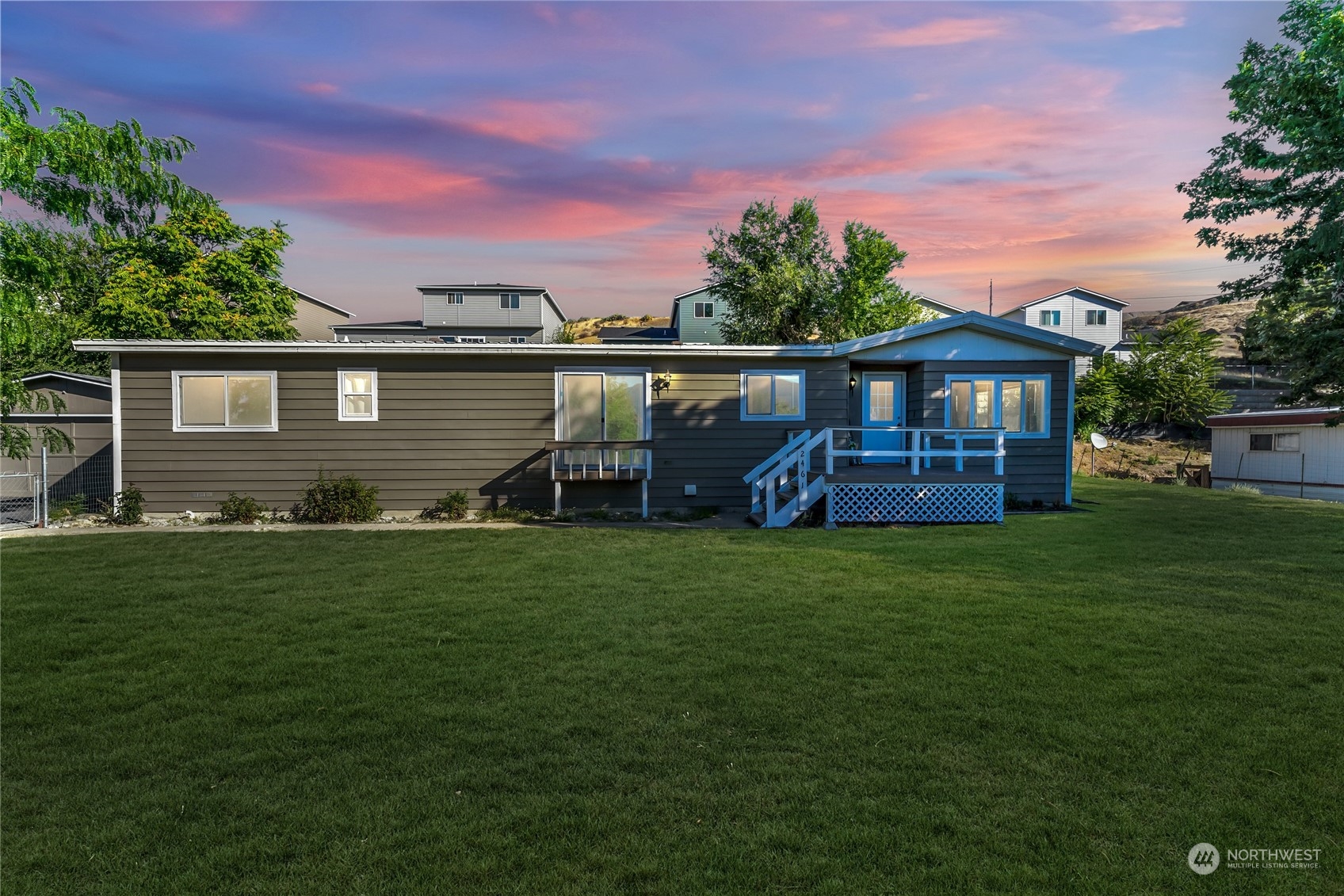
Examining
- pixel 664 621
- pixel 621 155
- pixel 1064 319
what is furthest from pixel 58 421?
pixel 1064 319

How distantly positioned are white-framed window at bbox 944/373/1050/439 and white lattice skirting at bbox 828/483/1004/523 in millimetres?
2480

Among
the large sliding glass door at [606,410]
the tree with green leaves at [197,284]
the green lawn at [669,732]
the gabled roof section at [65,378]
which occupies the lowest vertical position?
the green lawn at [669,732]

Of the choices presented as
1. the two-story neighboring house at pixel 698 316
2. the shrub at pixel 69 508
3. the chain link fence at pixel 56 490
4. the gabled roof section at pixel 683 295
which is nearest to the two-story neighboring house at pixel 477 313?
the gabled roof section at pixel 683 295

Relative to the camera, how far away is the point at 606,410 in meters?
13.2

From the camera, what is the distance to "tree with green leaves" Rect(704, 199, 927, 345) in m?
29.7

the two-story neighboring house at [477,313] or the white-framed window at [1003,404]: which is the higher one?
the two-story neighboring house at [477,313]

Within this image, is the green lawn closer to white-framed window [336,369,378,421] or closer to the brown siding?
the brown siding

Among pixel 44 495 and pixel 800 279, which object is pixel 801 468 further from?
pixel 800 279

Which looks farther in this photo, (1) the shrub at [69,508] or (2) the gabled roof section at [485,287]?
(2) the gabled roof section at [485,287]

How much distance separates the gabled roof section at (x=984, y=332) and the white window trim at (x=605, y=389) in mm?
3602

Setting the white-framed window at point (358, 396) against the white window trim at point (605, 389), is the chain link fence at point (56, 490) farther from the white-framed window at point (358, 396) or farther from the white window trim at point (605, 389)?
the white window trim at point (605, 389)

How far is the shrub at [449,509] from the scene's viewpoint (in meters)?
12.6

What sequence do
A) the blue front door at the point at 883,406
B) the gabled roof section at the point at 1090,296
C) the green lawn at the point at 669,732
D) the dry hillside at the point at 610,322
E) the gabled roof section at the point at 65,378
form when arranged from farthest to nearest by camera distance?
the dry hillside at the point at 610,322
the gabled roof section at the point at 1090,296
the gabled roof section at the point at 65,378
the blue front door at the point at 883,406
the green lawn at the point at 669,732

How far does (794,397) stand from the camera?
44.9 feet
